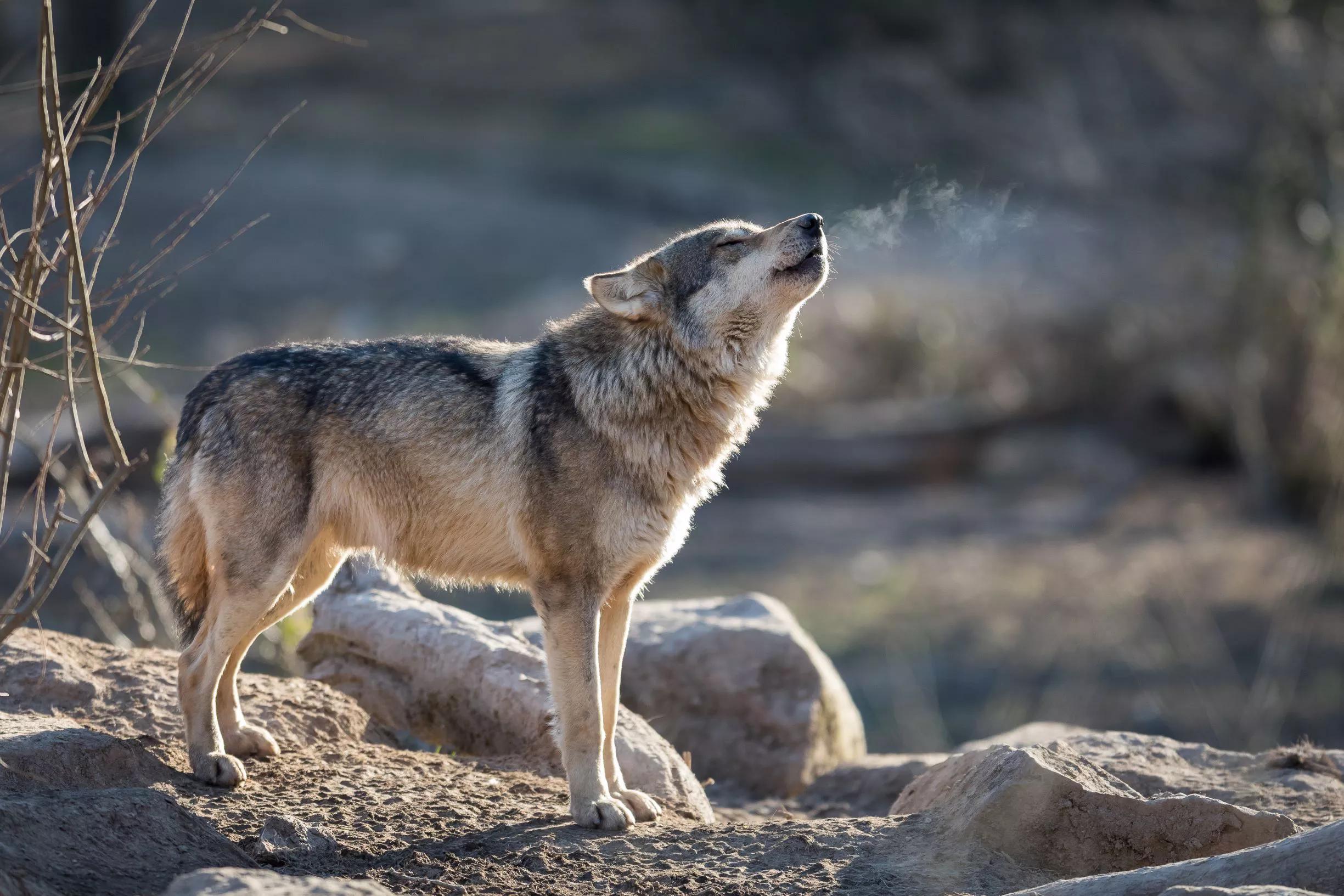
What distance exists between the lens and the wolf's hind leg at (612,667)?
559 centimetres

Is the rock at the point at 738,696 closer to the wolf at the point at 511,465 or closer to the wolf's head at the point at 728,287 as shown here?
the wolf at the point at 511,465

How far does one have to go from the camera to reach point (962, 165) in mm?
24188

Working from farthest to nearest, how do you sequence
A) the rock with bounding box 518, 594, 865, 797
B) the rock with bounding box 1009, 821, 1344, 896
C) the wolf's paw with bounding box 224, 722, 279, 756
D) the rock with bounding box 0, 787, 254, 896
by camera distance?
1. the rock with bounding box 518, 594, 865, 797
2. the wolf's paw with bounding box 224, 722, 279, 756
3. the rock with bounding box 0, 787, 254, 896
4. the rock with bounding box 1009, 821, 1344, 896

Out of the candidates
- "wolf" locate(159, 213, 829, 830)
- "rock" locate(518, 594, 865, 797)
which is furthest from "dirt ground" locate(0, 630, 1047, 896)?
"rock" locate(518, 594, 865, 797)

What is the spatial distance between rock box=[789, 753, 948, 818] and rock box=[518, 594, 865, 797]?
0.14 metres

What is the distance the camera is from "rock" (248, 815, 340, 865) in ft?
15.4

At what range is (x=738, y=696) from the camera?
299 inches

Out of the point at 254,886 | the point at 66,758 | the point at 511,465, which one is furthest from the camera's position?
the point at 511,465

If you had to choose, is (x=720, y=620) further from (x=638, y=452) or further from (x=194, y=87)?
(x=194, y=87)

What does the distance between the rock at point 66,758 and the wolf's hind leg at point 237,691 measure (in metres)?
0.36

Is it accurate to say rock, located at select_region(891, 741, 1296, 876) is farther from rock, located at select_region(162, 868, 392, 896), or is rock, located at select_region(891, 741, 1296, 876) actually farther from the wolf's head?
rock, located at select_region(162, 868, 392, 896)

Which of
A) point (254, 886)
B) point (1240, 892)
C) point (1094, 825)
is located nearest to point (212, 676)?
point (254, 886)

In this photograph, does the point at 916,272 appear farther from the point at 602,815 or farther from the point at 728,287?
the point at 602,815

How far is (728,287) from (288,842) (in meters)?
2.74
